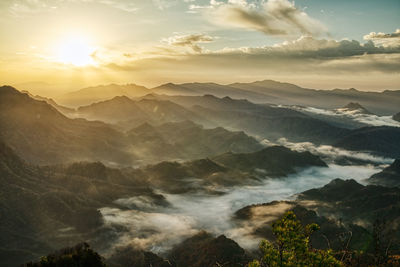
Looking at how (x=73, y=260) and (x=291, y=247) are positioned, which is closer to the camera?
(x=291, y=247)

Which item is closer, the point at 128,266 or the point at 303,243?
the point at 303,243

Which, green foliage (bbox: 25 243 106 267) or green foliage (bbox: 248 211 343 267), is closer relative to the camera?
green foliage (bbox: 248 211 343 267)

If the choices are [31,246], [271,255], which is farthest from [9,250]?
[271,255]

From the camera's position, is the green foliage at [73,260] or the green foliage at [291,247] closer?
the green foliage at [291,247]

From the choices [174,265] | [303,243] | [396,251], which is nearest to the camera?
[303,243]

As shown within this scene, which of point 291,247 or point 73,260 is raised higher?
point 291,247

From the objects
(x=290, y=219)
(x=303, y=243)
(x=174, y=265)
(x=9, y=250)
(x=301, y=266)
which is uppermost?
(x=290, y=219)

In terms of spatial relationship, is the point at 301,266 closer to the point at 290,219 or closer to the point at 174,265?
the point at 290,219

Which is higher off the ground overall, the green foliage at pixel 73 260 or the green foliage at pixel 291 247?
the green foliage at pixel 291 247

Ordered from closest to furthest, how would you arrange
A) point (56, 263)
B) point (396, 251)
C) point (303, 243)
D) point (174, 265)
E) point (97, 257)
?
1. point (303, 243)
2. point (56, 263)
3. point (97, 257)
4. point (396, 251)
5. point (174, 265)

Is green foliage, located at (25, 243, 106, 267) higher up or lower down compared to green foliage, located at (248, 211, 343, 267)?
lower down

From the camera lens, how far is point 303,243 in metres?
27.2

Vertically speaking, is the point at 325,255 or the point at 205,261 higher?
the point at 325,255

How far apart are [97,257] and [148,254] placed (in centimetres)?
15655
